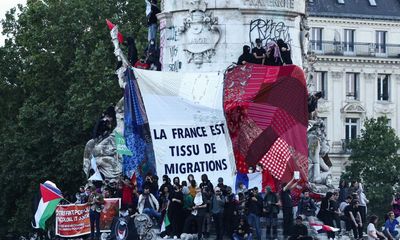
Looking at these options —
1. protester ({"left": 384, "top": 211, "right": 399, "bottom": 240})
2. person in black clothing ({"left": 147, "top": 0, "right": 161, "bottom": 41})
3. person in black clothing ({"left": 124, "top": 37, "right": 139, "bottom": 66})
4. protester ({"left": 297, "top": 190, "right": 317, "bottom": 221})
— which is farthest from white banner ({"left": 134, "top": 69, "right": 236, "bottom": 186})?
protester ({"left": 384, "top": 211, "right": 399, "bottom": 240})

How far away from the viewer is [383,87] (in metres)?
136

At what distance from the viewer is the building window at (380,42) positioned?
135 m

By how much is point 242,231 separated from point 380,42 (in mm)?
64070

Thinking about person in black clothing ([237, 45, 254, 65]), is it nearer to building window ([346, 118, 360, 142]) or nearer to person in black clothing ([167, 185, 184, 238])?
person in black clothing ([167, 185, 184, 238])

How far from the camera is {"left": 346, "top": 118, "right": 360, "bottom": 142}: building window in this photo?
134m

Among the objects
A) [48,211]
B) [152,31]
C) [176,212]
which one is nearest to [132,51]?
[152,31]

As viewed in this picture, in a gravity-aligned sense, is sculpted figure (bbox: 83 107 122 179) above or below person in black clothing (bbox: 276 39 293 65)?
below

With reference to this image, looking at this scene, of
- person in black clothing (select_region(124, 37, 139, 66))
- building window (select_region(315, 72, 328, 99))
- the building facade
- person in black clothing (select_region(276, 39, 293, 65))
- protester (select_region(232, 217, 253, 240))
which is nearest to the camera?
protester (select_region(232, 217, 253, 240))

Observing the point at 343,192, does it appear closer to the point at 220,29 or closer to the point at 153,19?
the point at 220,29

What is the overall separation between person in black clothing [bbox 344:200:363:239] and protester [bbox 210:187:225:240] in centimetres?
463

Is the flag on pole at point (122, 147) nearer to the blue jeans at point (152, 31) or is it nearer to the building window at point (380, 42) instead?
the blue jeans at point (152, 31)

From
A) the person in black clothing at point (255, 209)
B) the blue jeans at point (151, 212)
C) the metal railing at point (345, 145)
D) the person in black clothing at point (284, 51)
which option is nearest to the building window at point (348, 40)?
the metal railing at point (345, 145)

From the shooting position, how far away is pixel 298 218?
2825 inches

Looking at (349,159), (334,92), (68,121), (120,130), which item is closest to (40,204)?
(120,130)
